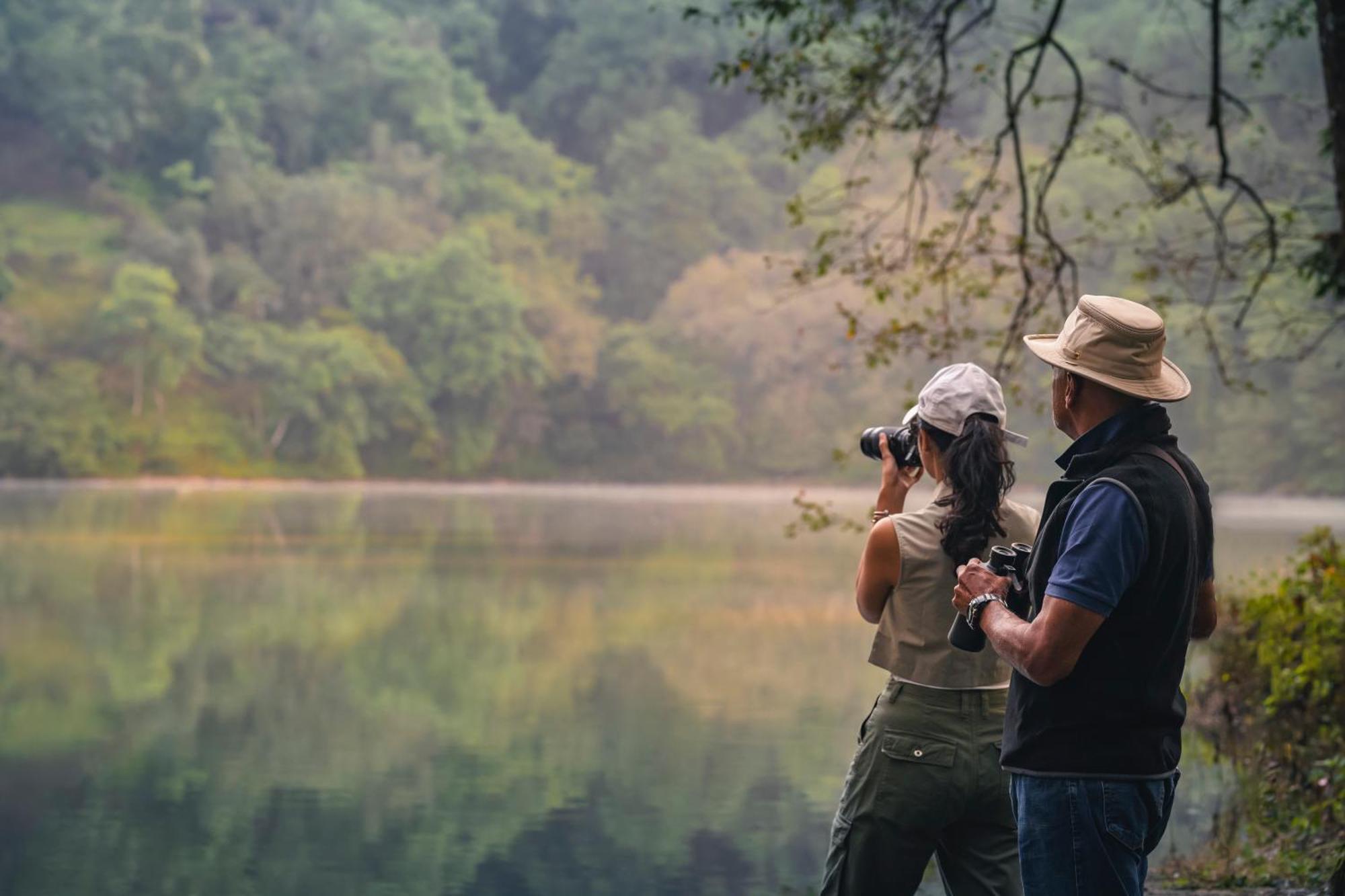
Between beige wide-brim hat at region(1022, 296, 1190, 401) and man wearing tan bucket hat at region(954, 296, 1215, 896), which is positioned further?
beige wide-brim hat at region(1022, 296, 1190, 401)

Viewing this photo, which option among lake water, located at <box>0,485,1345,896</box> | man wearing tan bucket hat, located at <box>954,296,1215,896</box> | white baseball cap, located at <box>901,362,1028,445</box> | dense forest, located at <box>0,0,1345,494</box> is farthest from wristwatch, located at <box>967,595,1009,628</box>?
dense forest, located at <box>0,0,1345,494</box>

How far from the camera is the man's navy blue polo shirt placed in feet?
7.11

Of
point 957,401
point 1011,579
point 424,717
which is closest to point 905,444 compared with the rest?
point 957,401

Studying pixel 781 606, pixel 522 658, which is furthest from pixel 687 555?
pixel 522 658

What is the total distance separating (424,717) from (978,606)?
25.4 ft

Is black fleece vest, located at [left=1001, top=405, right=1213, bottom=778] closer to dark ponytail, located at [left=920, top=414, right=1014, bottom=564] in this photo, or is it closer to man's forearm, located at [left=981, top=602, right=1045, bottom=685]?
man's forearm, located at [left=981, top=602, right=1045, bottom=685]

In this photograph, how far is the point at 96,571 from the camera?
17172 mm

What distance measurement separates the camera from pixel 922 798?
109 inches

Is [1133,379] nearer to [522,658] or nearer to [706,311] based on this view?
[522,658]

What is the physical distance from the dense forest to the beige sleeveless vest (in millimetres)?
33216

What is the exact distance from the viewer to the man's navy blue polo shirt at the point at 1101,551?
85.4 inches

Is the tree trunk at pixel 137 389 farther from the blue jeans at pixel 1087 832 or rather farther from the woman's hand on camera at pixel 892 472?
the blue jeans at pixel 1087 832

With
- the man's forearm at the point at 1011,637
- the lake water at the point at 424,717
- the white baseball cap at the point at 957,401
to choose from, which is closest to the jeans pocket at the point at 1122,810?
the man's forearm at the point at 1011,637

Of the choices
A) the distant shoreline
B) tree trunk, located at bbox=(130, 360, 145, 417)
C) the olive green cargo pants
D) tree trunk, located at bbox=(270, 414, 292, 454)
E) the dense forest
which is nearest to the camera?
the olive green cargo pants
